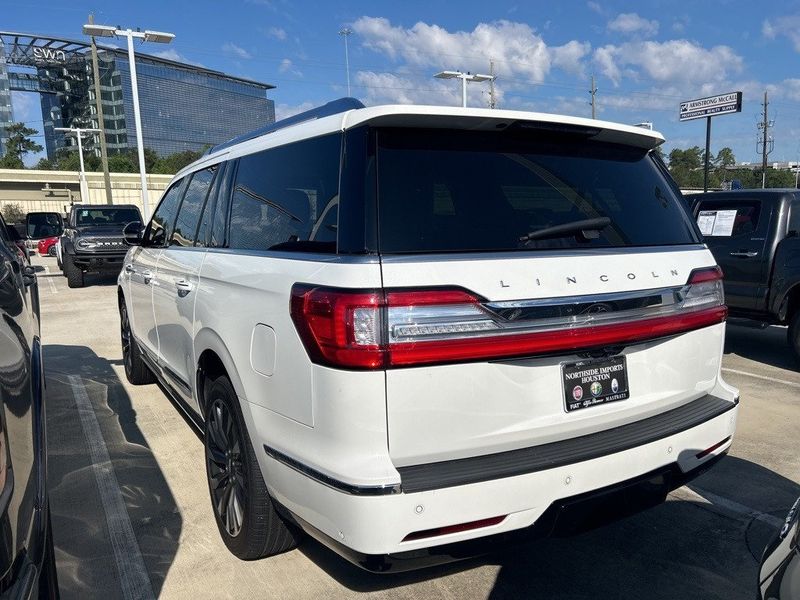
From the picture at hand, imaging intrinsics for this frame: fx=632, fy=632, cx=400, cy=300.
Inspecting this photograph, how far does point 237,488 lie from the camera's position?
2.82 m

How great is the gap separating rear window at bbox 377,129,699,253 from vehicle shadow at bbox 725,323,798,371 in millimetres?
4836

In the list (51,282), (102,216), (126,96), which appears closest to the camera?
(102,216)

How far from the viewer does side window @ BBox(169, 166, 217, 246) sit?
3.64 meters

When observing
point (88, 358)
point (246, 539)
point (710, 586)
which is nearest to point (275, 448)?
point (246, 539)

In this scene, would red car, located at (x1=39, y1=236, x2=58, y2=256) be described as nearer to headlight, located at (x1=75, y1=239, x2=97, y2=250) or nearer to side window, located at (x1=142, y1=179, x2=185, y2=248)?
headlight, located at (x1=75, y1=239, x2=97, y2=250)

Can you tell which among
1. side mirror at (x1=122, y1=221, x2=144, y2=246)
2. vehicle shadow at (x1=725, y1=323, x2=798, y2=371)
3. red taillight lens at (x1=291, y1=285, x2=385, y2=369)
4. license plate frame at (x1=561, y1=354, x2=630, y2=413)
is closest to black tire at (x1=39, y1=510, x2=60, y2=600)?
red taillight lens at (x1=291, y1=285, x2=385, y2=369)

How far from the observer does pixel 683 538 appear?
121 inches

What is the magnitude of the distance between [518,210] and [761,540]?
6.95ft

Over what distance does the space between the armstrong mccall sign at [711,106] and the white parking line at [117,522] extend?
1262 inches

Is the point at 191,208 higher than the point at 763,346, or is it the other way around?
the point at 191,208

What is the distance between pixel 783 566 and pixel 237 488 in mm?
2109

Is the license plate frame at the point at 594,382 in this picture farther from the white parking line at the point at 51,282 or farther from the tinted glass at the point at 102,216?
the tinted glass at the point at 102,216

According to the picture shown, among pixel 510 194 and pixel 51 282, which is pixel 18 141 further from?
pixel 510 194

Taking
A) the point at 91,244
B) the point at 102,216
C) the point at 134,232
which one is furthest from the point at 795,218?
the point at 102,216
